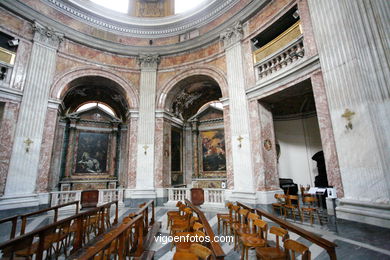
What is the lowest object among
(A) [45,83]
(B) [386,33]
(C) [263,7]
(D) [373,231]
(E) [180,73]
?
(D) [373,231]

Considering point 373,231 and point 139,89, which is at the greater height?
point 139,89

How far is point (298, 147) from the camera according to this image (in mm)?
9383

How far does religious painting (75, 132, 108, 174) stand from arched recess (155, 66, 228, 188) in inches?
176

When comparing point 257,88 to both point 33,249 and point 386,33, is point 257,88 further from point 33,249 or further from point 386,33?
point 33,249

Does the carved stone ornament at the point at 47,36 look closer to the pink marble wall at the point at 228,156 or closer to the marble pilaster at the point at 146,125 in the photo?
the marble pilaster at the point at 146,125

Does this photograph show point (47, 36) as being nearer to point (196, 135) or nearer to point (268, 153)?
point (196, 135)

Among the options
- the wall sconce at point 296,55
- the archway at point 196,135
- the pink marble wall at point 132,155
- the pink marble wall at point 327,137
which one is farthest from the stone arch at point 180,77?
the pink marble wall at point 327,137

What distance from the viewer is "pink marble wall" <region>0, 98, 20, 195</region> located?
6.15 m

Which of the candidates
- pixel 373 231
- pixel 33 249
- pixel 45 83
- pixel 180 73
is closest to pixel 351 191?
pixel 373 231

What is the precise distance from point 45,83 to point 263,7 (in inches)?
331

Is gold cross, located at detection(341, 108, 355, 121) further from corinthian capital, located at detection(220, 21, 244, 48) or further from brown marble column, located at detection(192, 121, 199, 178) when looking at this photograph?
brown marble column, located at detection(192, 121, 199, 178)

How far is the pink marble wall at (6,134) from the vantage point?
6.15 meters

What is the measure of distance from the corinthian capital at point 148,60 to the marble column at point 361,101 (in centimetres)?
723

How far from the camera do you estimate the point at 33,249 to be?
322 cm
